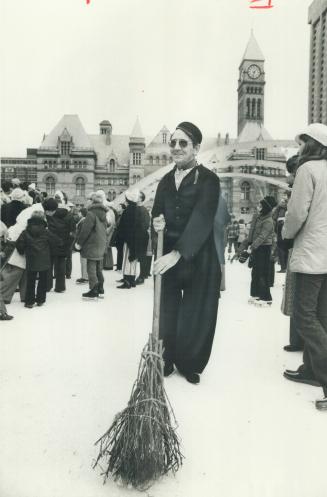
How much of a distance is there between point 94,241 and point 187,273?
428 centimetres

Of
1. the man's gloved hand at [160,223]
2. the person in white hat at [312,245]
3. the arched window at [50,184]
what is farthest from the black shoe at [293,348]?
the arched window at [50,184]

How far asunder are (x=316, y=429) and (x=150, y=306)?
4370 millimetres

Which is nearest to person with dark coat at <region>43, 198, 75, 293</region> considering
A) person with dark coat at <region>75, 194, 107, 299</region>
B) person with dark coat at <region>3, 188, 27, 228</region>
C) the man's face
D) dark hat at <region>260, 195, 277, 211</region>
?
person with dark coat at <region>75, 194, 107, 299</region>

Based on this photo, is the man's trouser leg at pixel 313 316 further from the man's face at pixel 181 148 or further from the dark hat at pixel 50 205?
→ the dark hat at pixel 50 205

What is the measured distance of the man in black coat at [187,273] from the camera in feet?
12.4

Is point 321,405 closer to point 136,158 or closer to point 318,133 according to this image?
point 318,133

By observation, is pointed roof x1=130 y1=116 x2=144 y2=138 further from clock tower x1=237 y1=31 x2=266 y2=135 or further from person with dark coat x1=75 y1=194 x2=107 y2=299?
person with dark coat x1=75 y1=194 x2=107 y2=299

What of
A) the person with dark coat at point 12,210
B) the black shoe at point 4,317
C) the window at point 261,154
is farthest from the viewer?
the window at point 261,154

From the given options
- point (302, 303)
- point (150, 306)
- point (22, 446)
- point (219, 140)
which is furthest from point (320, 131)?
point (219, 140)

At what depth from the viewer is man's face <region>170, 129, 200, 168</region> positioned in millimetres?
3740

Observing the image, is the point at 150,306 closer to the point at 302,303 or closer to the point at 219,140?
the point at 302,303

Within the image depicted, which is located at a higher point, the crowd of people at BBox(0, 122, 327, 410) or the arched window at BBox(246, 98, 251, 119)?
the arched window at BBox(246, 98, 251, 119)

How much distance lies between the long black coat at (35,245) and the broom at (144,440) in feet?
14.7

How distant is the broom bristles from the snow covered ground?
0.07 metres
